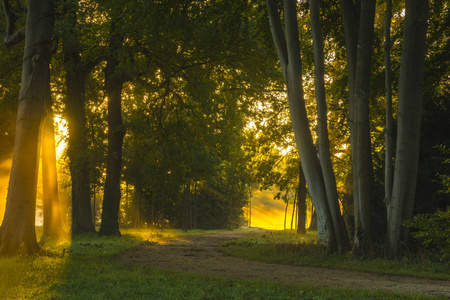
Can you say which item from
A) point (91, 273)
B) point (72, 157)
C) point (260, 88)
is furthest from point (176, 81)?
point (91, 273)

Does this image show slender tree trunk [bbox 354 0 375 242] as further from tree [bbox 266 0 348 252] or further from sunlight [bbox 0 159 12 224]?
sunlight [bbox 0 159 12 224]

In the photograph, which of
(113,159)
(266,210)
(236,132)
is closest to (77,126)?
Result: (113,159)

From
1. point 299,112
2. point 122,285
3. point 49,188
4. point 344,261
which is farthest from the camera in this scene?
point 49,188

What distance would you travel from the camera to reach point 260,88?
20094mm

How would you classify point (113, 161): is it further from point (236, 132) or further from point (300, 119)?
point (300, 119)

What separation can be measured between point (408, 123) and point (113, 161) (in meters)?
14.3

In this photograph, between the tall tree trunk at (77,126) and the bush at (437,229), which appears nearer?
the bush at (437,229)

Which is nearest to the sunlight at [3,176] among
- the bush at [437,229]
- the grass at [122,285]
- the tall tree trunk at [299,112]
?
the grass at [122,285]

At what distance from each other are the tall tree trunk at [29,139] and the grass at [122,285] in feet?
3.01

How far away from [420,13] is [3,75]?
18.1 m

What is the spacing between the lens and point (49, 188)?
19812 millimetres

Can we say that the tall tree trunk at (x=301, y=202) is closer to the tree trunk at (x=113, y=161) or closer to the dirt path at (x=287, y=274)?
the tree trunk at (x=113, y=161)

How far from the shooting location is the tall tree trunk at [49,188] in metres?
19.8

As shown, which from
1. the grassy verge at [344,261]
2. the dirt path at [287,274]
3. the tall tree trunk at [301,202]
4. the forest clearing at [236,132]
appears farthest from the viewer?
the tall tree trunk at [301,202]
